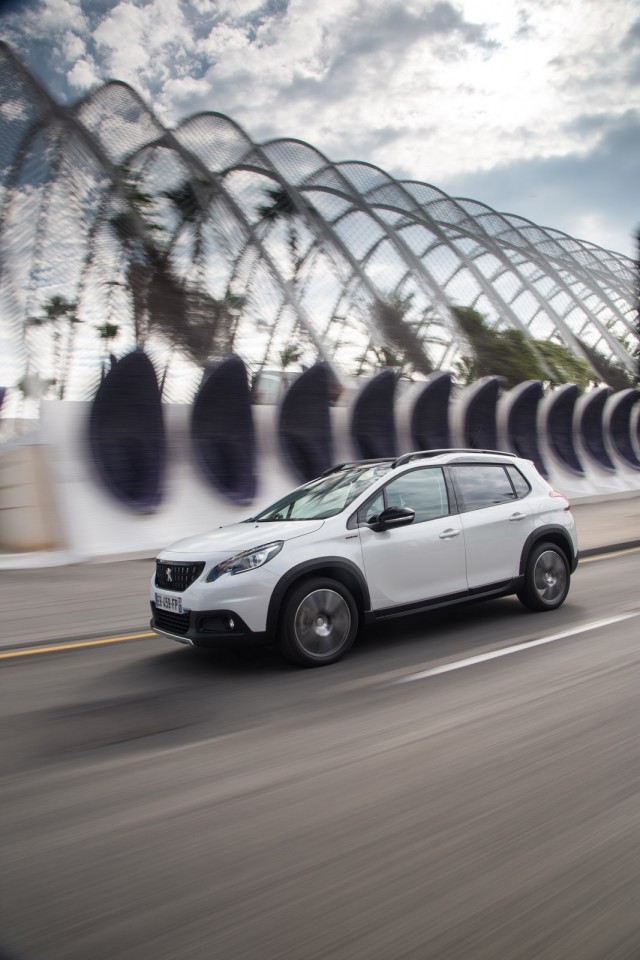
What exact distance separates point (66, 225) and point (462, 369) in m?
18.1

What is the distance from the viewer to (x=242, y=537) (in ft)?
18.9

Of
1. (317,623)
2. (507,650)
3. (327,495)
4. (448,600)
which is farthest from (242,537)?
(507,650)

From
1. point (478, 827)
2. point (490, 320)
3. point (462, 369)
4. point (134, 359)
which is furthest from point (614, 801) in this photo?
point (490, 320)

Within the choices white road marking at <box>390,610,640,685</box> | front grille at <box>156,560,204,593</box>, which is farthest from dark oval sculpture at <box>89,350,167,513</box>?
white road marking at <box>390,610,640,685</box>

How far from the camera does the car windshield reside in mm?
6266

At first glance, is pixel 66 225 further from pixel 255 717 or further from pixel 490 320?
pixel 255 717

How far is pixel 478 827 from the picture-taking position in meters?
2.95

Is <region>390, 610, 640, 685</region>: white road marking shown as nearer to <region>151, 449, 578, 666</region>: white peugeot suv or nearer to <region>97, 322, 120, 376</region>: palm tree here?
<region>151, 449, 578, 666</region>: white peugeot suv

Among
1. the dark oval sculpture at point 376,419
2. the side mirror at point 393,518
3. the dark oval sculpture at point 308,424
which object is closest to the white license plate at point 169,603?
the side mirror at point 393,518

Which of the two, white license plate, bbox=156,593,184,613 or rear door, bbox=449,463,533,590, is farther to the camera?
rear door, bbox=449,463,533,590

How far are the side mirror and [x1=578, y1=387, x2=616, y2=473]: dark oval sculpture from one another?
2440cm

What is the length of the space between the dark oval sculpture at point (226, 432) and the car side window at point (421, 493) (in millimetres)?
9496

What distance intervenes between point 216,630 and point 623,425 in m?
29.7

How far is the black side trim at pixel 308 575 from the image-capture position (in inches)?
211
